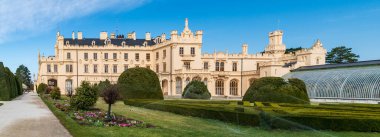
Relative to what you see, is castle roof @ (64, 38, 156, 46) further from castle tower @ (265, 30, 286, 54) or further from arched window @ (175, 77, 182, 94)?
castle tower @ (265, 30, 286, 54)

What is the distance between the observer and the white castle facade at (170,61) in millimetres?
60469

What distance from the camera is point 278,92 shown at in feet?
96.4

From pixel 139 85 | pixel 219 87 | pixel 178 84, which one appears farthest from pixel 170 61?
pixel 139 85

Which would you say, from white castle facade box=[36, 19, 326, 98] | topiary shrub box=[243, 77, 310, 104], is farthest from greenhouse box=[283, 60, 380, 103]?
white castle facade box=[36, 19, 326, 98]

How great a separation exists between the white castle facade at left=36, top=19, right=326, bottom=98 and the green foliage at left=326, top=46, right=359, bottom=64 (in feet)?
52.3

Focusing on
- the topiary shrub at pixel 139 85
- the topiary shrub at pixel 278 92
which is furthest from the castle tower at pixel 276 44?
the topiary shrub at pixel 278 92

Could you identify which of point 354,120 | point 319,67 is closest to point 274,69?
point 319,67

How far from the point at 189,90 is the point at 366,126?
2896 cm

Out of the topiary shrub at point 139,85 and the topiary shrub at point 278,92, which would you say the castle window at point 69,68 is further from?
Answer: the topiary shrub at point 278,92

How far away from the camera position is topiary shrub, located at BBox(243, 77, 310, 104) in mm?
28656

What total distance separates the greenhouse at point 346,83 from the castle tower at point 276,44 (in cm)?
2333

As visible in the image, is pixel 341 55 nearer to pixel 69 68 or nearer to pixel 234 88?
pixel 234 88

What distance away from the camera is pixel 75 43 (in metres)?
70.1

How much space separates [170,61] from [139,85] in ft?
87.2
